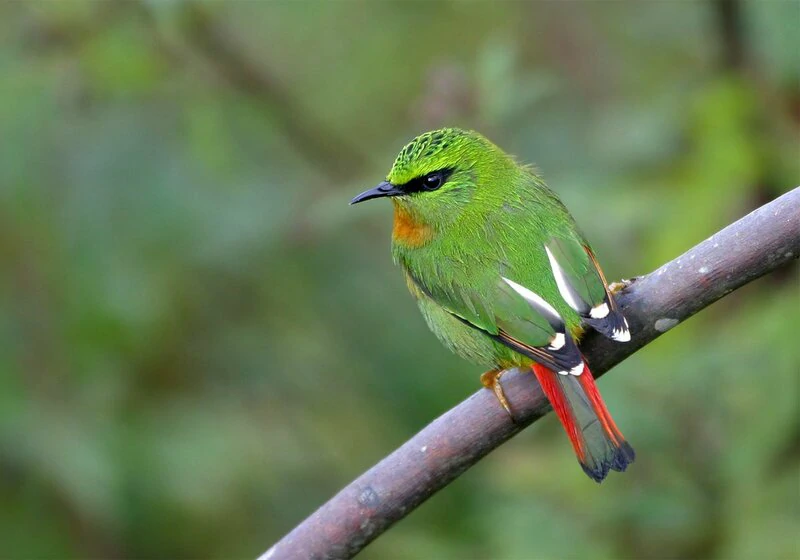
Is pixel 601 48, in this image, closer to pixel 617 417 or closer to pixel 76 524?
pixel 617 417

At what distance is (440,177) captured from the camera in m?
3.53

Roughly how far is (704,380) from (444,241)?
1069 mm

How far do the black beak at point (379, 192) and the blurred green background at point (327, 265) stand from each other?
695 mm

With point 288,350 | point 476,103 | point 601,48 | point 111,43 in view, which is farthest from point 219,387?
point 601,48

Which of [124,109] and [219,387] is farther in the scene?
[219,387]

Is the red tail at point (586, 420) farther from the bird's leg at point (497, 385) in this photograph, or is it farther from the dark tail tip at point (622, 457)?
the bird's leg at point (497, 385)

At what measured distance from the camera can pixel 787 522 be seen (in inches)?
137

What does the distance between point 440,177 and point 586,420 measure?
→ 3.24 ft

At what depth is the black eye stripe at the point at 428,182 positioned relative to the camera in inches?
136

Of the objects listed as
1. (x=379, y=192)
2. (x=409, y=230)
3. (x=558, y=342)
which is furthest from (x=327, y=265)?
(x=558, y=342)

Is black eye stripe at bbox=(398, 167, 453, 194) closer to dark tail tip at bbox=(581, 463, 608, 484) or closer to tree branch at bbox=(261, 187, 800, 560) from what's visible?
tree branch at bbox=(261, 187, 800, 560)

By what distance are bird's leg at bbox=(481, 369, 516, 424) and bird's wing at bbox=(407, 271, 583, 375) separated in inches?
3.6

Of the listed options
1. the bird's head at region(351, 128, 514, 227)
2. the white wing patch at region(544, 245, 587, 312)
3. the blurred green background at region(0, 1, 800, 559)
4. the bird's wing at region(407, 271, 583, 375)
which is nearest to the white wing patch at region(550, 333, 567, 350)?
the bird's wing at region(407, 271, 583, 375)

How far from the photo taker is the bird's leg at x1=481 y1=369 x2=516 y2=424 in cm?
276
